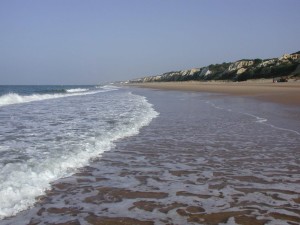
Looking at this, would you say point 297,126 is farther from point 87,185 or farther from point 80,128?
point 87,185

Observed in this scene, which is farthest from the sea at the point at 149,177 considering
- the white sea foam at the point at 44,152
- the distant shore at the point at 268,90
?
the distant shore at the point at 268,90

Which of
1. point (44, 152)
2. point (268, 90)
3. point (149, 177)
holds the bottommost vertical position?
point (149, 177)

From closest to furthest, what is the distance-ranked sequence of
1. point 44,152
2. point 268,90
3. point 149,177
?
point 149,177, point 44,152, point 268,90

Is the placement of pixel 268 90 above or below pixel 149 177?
above


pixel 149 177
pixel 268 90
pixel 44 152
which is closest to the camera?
pixel 149 177

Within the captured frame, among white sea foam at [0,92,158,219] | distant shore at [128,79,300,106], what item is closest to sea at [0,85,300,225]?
white sea foam at [0,92,158,219]

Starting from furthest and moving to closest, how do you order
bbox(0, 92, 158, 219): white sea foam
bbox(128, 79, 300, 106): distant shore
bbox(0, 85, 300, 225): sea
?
1. bbox(128, 79, 300, 106): distant shore
2. bbox(0, 92, 158, 219): white sea foam
3. bbox(0, 85, 300, 225): sea

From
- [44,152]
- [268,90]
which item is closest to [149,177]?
[44,152]

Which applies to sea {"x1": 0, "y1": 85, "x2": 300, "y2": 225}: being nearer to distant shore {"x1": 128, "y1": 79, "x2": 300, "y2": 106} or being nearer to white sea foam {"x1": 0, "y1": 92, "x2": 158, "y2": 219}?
white sea foam {"x1": 0, "y1": 92, "x2": 158, "y2": 219}

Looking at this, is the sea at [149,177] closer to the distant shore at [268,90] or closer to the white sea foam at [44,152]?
the white sea foam at [44,152]

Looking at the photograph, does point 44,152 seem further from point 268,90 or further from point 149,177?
point 268,90

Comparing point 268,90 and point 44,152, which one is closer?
point 44,152

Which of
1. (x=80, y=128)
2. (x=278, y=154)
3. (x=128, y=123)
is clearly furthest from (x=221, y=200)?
(x=128, y=123)

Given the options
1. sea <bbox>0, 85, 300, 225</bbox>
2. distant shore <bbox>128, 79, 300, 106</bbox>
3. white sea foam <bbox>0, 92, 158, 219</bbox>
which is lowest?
A: sea <bbox>0, 85, 300, 225</bbox>
